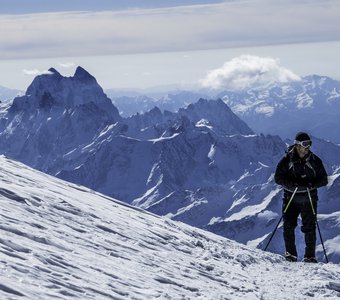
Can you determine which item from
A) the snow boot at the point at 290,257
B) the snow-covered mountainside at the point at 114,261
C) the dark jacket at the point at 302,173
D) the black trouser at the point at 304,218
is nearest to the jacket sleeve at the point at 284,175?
the dark jacket at the point at 302,173

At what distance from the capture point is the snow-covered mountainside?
9.02 m

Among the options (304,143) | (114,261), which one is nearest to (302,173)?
(304,143)

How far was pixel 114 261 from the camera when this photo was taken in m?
11.3

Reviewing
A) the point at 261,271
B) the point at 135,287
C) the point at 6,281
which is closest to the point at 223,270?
the point at 261,271

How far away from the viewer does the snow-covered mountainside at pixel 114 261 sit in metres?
9.02

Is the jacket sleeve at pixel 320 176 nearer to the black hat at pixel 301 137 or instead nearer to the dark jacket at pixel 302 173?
the dark jacket at pixel 302 173

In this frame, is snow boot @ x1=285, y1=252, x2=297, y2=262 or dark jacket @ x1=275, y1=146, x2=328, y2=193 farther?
snow boot @ x1=285, y1=252, x2=297, y2=262

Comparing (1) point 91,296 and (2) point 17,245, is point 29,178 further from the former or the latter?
(1) point 91,296

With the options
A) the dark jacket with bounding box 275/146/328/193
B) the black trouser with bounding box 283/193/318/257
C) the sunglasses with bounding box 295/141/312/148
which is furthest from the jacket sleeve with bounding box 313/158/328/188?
the sunglasses with bounding box 295/141/312/148

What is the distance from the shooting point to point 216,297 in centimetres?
1030

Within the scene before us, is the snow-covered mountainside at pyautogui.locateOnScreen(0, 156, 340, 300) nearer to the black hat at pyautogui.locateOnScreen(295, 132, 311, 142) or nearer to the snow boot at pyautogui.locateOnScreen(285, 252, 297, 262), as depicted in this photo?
the snow boot at pyautogui.locateOnScreen(285, 252, 297, 262)

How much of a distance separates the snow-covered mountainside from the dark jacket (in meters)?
1.97

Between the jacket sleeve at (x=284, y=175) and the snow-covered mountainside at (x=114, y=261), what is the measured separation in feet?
6.67

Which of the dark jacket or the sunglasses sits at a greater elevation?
the sunglasses
